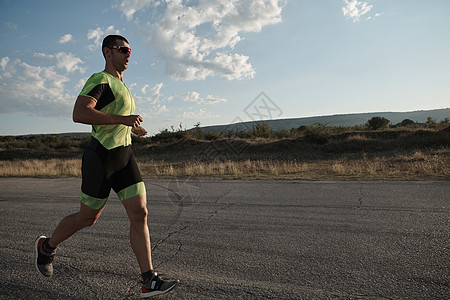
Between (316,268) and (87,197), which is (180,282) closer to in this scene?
(87,197)

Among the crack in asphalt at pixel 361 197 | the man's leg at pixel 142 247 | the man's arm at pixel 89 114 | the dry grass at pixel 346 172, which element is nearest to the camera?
the man's arm at pixel 89 114

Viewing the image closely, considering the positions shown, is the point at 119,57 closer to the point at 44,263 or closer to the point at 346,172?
the point at 44,263

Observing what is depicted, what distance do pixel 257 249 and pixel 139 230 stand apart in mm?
1613

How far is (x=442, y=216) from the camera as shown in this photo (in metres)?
4.91

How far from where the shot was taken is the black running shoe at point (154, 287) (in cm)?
261

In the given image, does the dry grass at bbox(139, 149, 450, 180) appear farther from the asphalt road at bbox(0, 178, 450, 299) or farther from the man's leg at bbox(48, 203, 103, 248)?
the man's leg at bbox(48, 203, 103, 248)

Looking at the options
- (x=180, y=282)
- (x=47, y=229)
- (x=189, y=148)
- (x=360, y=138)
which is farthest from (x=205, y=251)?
(x=189, y=148)

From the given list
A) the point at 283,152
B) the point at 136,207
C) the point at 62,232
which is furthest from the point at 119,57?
the point at 283,152

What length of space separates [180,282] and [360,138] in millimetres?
26307

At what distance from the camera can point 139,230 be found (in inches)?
110

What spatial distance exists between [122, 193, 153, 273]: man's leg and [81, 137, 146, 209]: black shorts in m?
0.07

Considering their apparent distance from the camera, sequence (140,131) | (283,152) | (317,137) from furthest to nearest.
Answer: (317,137)
(283,152)
(140,131)

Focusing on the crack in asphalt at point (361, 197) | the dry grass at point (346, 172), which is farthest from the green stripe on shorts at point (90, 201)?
the dry grass at point (346, 172)

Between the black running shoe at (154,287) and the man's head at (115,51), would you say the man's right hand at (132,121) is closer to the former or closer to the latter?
the man's head at (115,51)
